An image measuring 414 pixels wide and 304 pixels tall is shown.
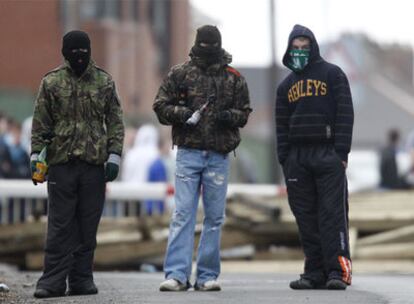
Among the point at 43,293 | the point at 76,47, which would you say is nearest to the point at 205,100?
the point at 76,47

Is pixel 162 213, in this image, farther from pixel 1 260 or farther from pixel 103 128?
pixel 103 128

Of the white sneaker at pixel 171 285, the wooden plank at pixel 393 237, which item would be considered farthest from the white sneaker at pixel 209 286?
the wooden plank at pixel 393 237

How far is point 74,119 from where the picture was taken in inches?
439

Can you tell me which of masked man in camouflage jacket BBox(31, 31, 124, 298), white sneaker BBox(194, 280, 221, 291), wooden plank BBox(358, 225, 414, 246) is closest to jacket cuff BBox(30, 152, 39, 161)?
masked man in camouflage jacket BBox(31, 31, 124, 298)

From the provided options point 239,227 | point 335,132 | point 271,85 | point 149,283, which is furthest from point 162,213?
point 271,85

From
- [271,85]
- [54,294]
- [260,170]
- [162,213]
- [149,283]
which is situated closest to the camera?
[54,294]

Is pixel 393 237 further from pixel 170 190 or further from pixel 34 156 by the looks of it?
pixel 34 156

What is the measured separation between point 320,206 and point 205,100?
1.16 m

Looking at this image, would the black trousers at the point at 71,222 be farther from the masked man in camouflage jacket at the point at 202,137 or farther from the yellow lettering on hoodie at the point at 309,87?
the yellow lettering on hoodie at the point at 309,87

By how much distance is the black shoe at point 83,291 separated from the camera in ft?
36.8

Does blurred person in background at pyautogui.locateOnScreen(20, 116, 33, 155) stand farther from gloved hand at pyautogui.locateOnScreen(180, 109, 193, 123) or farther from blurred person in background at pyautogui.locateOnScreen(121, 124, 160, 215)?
gloved hand at pyautogui.locateOnScreen(180, 109, 193, 123)

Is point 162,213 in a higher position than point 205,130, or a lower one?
lower

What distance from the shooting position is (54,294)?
11.1 meters

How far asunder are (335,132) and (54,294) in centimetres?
232
